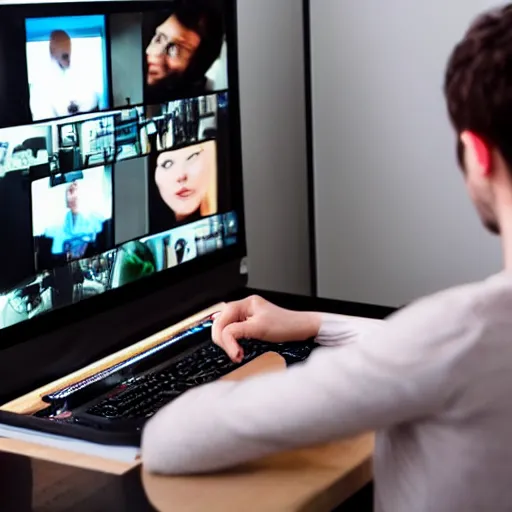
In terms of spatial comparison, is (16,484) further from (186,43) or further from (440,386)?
(186,43)

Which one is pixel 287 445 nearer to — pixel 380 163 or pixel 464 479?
pixel 464 479

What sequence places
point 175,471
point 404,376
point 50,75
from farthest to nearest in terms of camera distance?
point 50,75 → point 175,471 → point 404,376

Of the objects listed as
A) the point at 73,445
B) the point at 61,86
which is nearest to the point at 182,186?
the point at 61,86

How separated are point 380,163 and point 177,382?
0.99m

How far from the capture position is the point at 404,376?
→ 92 centimetres

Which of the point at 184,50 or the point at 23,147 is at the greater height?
the point at 184,50

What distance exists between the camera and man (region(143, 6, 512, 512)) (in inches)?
36.4

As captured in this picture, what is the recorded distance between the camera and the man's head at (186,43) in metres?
1.61

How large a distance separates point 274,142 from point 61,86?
97 centimetres

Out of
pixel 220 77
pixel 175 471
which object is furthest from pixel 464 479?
pixel 220 77

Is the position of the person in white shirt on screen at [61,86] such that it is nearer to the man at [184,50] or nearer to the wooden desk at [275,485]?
the man at [184,50]

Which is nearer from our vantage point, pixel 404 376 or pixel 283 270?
pixel 404 376

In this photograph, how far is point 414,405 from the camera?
932 mm

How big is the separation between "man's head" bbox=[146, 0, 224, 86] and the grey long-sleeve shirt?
0.74 m
